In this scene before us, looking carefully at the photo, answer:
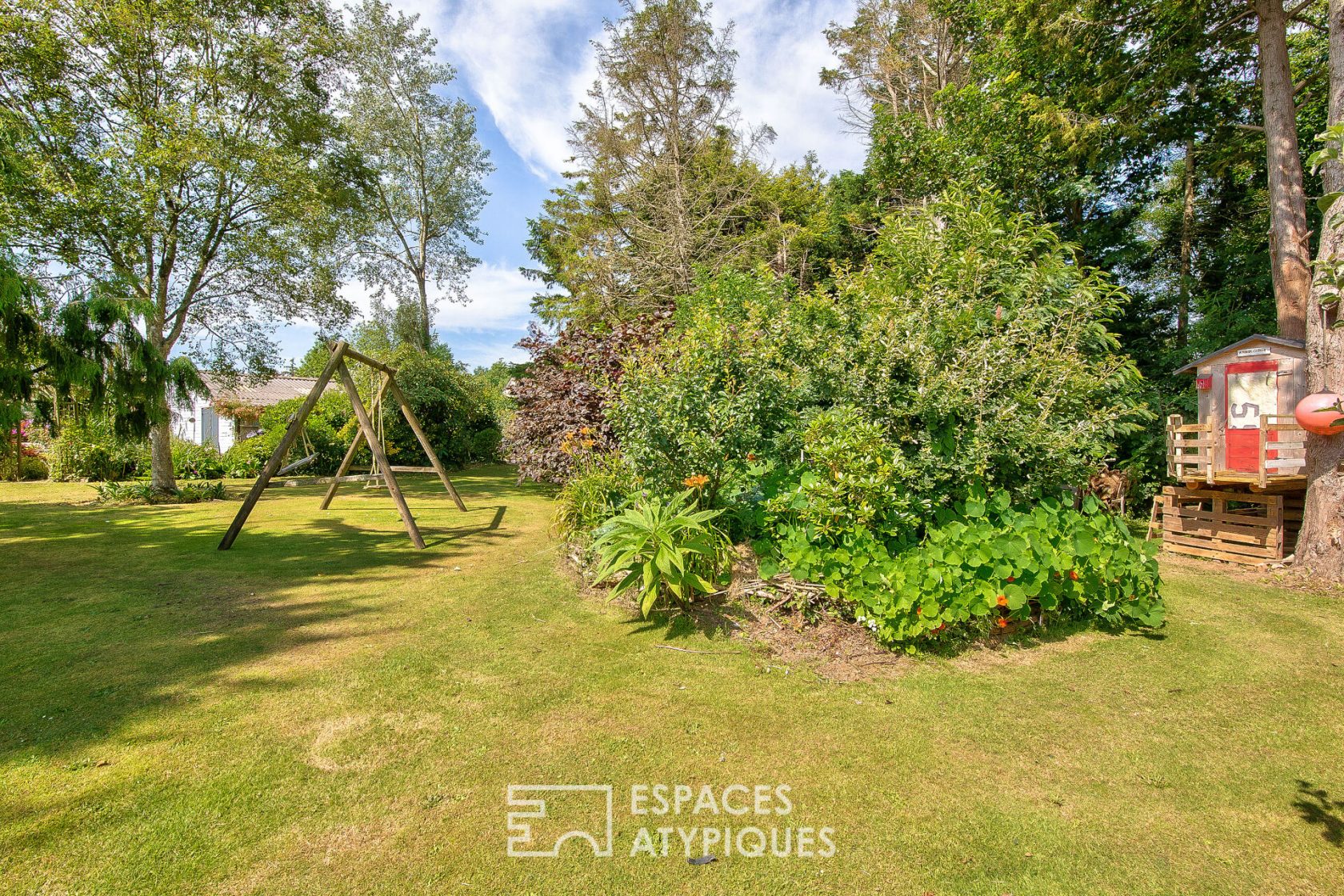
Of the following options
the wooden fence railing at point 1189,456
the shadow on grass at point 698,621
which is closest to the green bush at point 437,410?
the shadow on grass at point 698,621

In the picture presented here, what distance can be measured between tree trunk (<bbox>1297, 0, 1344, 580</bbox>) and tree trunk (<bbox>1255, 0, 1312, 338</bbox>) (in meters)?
0.50

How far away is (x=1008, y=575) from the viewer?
395cm

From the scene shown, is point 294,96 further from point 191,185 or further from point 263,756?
point 263,756

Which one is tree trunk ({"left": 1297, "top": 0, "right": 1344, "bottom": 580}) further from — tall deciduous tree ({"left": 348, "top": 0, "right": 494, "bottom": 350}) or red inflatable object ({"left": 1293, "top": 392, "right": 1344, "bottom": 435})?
tall deciduous tree ({"left": 348, "top": 0, "right": 494, "bottom": 350})

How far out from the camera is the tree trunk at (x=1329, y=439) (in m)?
6.19

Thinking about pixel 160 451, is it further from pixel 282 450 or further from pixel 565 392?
pixel 565 392

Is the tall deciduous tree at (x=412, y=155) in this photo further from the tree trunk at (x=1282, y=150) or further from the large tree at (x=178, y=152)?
the tree trunk at (x=1282, y=150)

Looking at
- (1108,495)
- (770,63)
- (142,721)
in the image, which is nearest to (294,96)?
(770,63)

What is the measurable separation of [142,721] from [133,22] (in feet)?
43.8

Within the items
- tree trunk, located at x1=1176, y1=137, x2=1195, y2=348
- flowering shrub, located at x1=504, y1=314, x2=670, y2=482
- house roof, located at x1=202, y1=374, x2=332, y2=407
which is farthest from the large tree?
tree trunk, located at x1=1176, y1=137, x2=1195, y2=348

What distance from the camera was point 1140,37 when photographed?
29.6 feet

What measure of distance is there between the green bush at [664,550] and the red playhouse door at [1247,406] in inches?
275

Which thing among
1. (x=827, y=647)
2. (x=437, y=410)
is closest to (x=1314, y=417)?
(x=827, y=647)

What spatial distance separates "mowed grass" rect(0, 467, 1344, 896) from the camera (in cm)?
213
